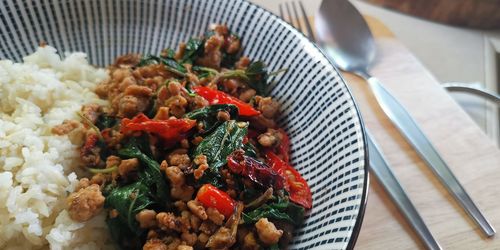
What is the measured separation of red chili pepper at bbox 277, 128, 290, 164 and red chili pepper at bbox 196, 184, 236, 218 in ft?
1.65

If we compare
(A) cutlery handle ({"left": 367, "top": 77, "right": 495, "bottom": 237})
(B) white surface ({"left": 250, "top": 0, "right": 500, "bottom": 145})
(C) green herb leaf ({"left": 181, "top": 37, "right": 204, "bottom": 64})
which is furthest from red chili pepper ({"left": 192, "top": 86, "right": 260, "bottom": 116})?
(B) white surface ({"left": 250, "top": 0, "right": 500, "bottom": 145})

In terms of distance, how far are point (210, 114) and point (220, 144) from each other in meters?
0.21

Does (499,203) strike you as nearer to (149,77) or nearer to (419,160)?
(419,160)

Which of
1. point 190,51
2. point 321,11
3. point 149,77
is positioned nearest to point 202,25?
point 190,51

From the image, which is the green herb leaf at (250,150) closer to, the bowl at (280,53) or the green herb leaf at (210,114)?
the green herb leaf at (210,114)

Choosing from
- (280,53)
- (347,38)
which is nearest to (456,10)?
(347,38)

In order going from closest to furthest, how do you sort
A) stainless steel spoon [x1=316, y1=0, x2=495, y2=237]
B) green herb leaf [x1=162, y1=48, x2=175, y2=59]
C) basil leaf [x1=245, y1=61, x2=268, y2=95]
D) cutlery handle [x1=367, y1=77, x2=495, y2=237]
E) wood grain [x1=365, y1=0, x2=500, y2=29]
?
cutlery handle [x1=367, y1=77, x2=495, y2=237] < basil leaf [x1=245, y1=61, x2=268, y2=95] < green herb leaf [x1=162, y1=48, x2=175, y2=59] < stainless steel spoon [x1=316, y1=0, x2=495, y2=237] < wood grain [x1=365, y1=0, x2=500, y2=29]

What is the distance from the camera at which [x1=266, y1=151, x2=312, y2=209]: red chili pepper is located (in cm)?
224

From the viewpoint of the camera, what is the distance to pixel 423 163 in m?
2.75

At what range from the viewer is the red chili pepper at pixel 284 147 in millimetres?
2445

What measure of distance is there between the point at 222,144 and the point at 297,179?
0.43m

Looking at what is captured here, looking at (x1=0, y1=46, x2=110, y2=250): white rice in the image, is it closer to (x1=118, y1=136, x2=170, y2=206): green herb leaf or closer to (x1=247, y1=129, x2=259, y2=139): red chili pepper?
(x1=118, y1=136, x2=170, y2=206): green herb leaf

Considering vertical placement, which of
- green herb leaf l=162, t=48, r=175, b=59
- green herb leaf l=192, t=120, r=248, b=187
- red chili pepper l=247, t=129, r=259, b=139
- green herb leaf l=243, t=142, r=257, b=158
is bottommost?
red chili pepper l=247, t=129, r=259, b=139

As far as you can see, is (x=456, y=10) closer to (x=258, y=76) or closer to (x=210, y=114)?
(x=258, y=76)
